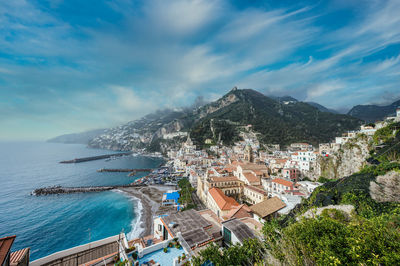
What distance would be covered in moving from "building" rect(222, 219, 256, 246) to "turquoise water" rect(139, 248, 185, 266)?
3.46m

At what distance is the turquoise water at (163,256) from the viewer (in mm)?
7617

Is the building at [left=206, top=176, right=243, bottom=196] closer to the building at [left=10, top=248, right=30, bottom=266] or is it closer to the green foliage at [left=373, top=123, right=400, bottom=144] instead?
the green foliage at [left=373, top=123, right=400, bottom=144]

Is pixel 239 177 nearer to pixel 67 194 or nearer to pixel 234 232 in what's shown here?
pixel 234 232

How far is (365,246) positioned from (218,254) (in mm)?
4826

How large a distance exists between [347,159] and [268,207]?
52.5 ft

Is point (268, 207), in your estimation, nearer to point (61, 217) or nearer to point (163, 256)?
point (163, 256)

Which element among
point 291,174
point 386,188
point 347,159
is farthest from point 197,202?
point 347,159

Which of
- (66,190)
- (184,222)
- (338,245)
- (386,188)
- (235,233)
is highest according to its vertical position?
(338,245)

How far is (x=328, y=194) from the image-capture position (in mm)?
13766

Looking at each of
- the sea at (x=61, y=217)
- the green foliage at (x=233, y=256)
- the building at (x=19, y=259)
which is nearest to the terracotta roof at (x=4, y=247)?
the building at (x=19, y=259)

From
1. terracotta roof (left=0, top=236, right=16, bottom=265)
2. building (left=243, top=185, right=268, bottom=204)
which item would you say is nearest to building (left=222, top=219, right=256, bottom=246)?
terracotta roof (left=0, top=236, right=16, bottom=265)

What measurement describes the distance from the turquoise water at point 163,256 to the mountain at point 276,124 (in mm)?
85918

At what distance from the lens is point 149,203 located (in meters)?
33.3

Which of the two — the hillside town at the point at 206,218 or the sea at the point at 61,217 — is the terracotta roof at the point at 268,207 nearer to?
the hillside town at the point at 206,218
